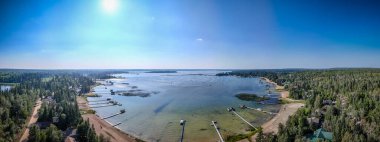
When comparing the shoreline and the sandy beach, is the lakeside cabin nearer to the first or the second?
the shoreline

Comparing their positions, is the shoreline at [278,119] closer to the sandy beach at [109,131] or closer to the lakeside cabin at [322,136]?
the lakeside cabin at [322,136]

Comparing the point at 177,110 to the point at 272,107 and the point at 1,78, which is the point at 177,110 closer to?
the point at 272,107

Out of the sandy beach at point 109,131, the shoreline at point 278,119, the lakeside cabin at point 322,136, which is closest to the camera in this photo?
the lakeside cabin at point 322,136

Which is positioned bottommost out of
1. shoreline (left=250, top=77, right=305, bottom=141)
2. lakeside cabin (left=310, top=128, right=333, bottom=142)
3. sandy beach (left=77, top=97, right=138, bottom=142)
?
sandy beach (left=77, top=97, right=138, bottom=142)

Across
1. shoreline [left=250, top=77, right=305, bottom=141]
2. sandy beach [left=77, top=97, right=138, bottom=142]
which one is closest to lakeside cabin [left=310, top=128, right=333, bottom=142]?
shoreline [left=250, top=77, right=305, bottom=141]

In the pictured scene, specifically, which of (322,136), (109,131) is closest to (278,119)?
(322,136)

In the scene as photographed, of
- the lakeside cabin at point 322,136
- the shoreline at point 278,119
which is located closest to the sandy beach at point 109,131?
the shoreline at point 278,119

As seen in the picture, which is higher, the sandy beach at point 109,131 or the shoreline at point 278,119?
the shoreline at point 278,119

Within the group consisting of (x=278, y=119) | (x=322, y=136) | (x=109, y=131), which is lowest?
(x=109, y=131)

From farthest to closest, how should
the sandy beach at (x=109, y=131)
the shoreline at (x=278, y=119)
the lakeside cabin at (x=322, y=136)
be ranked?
the shoreline at (x=278, y=119) → the sandy beach at (x=109, y=131) → the lakeside cabin at (x=322, y=136)

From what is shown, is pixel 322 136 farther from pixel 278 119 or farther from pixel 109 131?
pixel 109 131

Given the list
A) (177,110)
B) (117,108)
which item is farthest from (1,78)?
(177,110)
